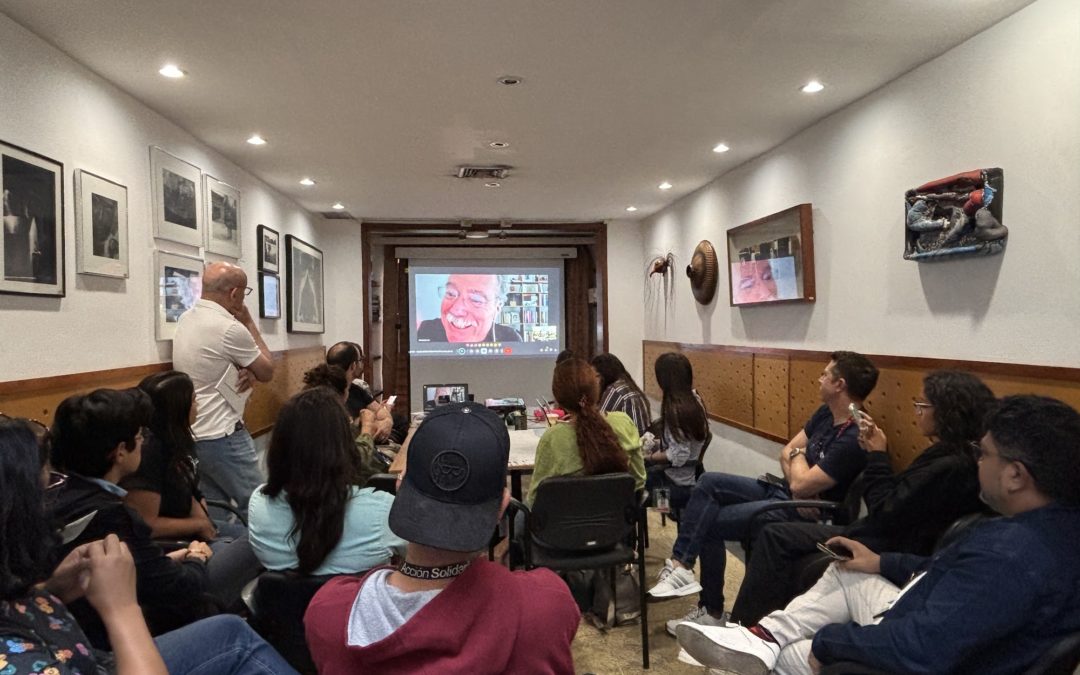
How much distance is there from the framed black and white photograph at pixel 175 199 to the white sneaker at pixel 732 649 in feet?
10.1

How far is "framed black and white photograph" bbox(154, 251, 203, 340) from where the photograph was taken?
10.5ft

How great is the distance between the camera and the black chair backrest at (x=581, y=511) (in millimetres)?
2396

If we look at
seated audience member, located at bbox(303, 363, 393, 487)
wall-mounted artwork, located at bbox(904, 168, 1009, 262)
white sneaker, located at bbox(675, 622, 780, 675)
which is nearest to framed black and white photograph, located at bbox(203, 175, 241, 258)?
seated audience member, located at bbox(303, 363, 393, 487)

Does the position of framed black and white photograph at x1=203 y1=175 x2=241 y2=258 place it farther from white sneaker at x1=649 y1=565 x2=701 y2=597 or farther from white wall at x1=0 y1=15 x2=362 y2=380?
white sneaker at x1=649 y1=565 x2=701 y2=597

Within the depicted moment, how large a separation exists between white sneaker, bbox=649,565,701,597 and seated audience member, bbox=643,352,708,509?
1.58 feet

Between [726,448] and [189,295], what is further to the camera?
[726,448]

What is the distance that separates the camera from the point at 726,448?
485 cm

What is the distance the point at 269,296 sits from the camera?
4820 millimetres

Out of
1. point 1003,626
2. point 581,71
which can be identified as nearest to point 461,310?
point 581,71

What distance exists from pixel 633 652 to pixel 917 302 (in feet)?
6.46

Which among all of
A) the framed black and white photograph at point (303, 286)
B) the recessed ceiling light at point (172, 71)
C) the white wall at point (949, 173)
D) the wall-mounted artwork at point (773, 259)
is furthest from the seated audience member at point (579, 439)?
the framed black and white photograph at point (303, 286)

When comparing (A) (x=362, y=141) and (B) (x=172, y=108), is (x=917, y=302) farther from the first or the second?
(B) (x=172, y=108)

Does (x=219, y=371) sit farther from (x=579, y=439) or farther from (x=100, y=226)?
(x=579, y=439)

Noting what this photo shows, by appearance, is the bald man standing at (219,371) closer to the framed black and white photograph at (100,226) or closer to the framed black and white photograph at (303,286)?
the framed black and white photograph at (100,226)
